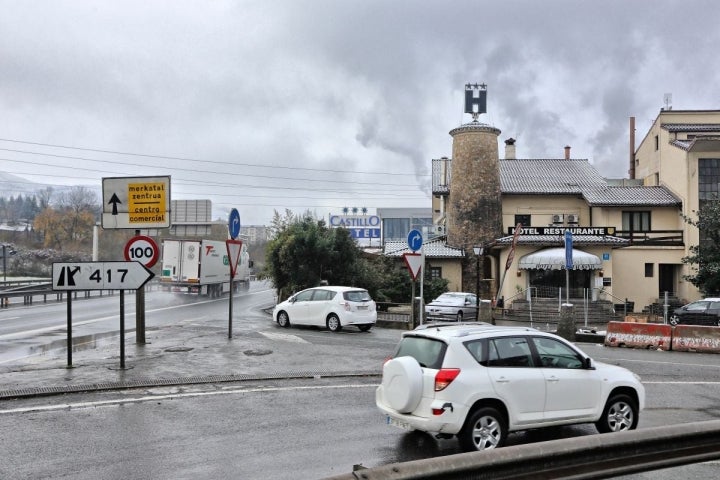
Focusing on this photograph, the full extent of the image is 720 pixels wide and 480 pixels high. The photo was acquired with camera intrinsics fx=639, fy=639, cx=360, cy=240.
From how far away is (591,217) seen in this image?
154 ft

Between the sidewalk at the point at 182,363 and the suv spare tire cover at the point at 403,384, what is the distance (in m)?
5.07

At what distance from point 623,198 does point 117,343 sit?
126 feet

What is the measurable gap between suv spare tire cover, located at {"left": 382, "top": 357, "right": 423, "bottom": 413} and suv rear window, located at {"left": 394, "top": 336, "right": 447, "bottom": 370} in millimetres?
150

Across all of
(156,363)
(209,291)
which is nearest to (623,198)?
(209,291)

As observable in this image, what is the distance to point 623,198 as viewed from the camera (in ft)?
149

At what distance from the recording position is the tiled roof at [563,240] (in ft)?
130

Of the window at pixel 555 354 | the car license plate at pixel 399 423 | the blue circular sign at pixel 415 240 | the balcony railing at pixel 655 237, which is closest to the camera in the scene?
the car license plate at pixel 399 423

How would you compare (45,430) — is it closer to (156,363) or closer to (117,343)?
(156,363)

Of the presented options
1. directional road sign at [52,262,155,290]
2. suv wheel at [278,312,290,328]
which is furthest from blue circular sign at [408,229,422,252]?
directional road sign at [52,262,155,290]

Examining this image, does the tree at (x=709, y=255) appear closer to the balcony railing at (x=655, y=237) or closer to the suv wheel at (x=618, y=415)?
the balcony railing at (x=655, y=237)

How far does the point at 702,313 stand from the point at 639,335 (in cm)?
1039

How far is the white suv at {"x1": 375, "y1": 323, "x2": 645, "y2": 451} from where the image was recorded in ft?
24.0

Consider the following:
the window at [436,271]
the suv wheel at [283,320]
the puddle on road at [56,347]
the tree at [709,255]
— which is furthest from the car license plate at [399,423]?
the window at [436,271]

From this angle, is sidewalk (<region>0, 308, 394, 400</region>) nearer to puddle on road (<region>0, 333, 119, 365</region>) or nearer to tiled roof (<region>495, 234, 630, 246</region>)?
puddle on road (<region>0, 333, 119, 365</region>)
